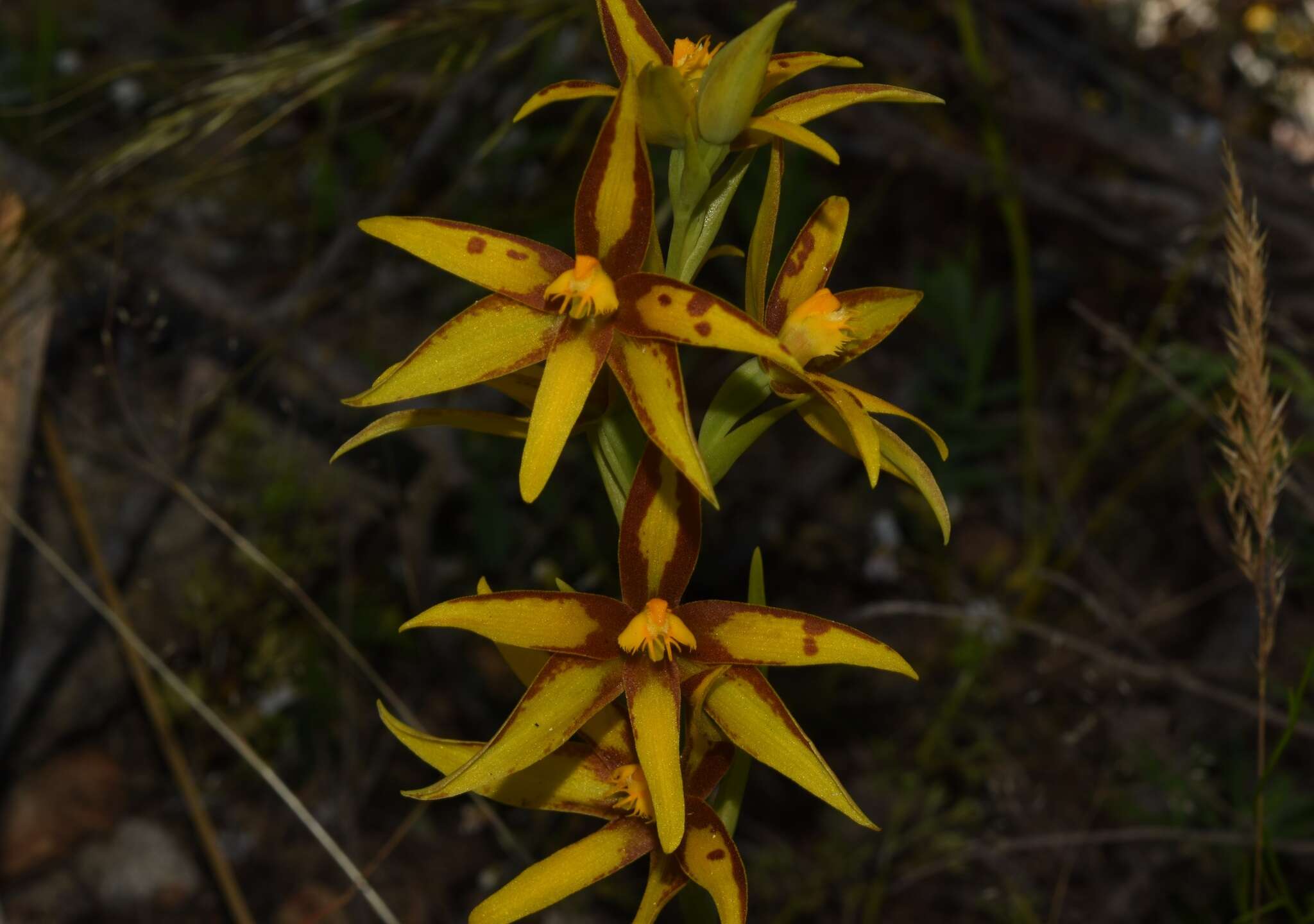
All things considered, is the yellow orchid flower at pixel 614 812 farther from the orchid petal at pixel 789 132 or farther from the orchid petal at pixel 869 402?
the orchid petal at pixel 789 132

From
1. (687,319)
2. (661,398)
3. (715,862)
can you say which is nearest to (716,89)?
(687,319)

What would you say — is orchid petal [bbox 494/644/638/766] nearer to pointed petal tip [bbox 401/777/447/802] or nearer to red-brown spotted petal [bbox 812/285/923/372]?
pointed petal tip [bbox 401/777/447/802]

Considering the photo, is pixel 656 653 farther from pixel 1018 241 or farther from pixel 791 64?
pixel 1018 241

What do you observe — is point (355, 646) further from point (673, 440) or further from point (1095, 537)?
point (1095, 537)

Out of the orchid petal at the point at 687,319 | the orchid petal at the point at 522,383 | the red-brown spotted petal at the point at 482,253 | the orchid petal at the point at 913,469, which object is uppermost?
the red-brown spotted petal at the point at 482,253

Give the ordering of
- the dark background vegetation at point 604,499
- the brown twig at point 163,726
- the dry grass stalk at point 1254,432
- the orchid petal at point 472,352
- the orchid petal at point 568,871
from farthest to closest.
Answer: the dark background vegetation at point 604,499
the brown twig at point 163,726
the dry grass stalk at point 1254,432
the orchid petal at point 568,871
the orchid petal at point 472,352

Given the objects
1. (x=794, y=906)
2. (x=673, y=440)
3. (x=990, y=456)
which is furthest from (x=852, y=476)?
(x=673, y=440)

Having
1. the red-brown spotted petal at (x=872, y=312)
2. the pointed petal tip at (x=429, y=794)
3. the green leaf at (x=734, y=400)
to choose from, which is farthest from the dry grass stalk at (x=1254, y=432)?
the pointed petal tip at (x=429, y=794)
